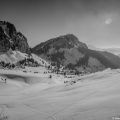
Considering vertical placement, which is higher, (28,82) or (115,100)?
(115,100)

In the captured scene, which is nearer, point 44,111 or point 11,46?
point 44,111

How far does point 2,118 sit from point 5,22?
172480mm

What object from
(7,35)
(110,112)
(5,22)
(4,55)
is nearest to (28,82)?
(110,112)

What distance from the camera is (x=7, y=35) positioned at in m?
153

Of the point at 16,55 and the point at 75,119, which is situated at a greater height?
the point at 16,55

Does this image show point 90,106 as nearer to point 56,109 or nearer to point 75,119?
point 75,119

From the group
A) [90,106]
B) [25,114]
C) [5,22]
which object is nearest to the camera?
[90,106]

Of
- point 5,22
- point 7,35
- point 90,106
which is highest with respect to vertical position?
point 5,22

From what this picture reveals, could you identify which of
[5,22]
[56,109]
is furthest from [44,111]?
[5,22]

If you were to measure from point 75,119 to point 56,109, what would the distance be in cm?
190

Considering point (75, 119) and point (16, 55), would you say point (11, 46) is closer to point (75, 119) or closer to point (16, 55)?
point (16, 55)

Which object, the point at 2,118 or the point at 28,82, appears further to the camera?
the point at 28,82

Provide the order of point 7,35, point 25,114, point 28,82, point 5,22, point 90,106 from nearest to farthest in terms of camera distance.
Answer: point 90,106, point 25,114, point 28,82, point 7,35, point 5,22

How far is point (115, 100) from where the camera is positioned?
750 cm
